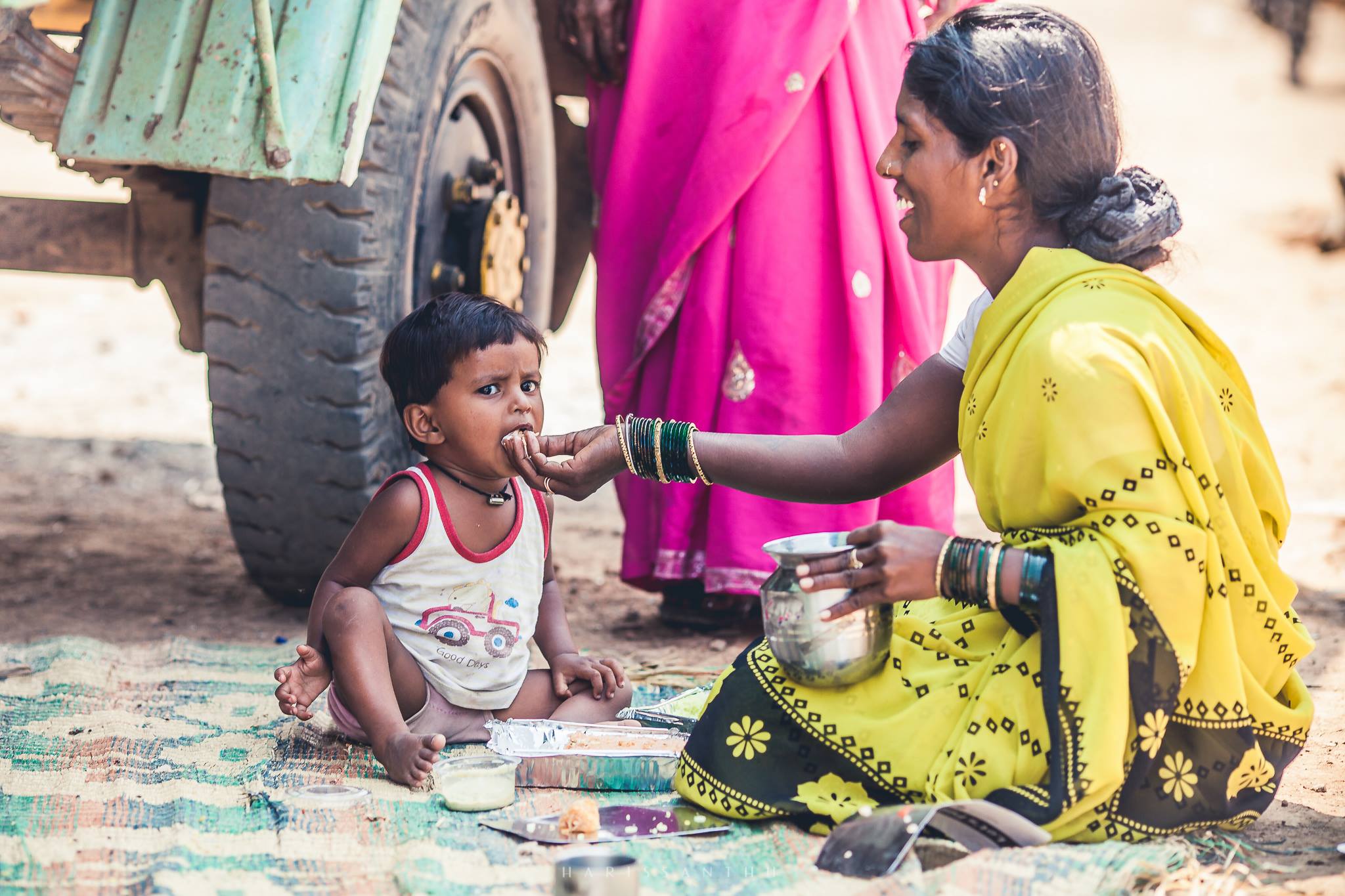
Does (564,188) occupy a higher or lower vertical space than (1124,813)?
higher

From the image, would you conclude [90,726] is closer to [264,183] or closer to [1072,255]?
[264,183]

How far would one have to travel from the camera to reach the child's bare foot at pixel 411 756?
7.15ft

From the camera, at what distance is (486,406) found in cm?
242

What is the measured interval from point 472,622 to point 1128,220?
49.7 inches

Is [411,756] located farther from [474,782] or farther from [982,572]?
[982,572]

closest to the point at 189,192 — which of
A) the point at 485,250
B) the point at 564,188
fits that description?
the point at 485,250

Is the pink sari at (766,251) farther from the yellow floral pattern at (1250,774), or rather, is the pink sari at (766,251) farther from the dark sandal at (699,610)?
the yellow floral pattern at (1250,774)

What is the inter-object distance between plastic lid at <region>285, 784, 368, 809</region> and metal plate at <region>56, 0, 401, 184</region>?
1.08m

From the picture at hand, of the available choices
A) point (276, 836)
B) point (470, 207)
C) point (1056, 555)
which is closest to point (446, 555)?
point (276, 836)

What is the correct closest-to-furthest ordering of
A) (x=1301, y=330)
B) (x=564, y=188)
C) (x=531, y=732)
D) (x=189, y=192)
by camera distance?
(x=531, y=732) < (x=189, y=192) < (x=564, y=188) < (x=1301, y=330)

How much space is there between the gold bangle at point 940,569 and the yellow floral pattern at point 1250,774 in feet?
1.64

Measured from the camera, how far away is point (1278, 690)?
2.11 m

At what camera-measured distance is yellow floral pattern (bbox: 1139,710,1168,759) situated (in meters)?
1.89

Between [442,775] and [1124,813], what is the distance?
0.96 m
